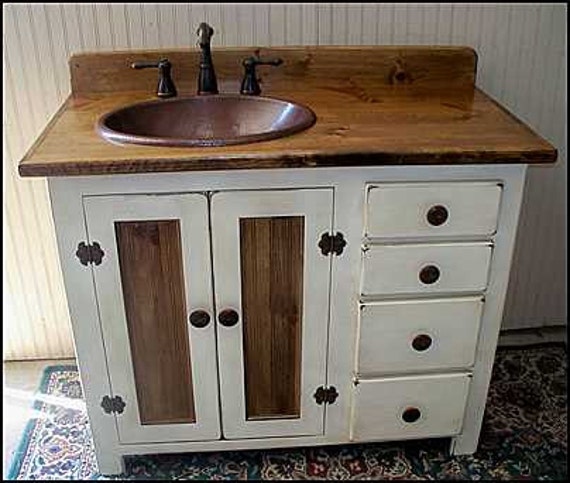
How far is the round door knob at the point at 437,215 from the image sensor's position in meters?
1.30

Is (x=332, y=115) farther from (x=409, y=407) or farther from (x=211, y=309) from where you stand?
(x=409, y=407)

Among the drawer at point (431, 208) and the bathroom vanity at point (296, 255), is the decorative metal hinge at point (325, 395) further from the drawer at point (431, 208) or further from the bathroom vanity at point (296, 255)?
the drawer at point (431, 208)

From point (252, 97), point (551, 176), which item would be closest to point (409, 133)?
point (252, 97)

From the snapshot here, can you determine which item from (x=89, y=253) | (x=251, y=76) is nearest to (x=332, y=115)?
(x=251, y=76)

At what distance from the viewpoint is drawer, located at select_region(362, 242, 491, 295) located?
1336 mm

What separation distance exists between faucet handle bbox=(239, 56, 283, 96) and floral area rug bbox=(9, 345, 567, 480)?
0.91 m

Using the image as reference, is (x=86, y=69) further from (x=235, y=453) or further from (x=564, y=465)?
(x=564, y=465)

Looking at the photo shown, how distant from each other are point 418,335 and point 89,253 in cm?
73

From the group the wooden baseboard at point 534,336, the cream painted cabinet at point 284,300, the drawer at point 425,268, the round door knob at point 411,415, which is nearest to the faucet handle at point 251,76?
the cream painted cabinet at point 284,300

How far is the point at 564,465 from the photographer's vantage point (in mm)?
1621

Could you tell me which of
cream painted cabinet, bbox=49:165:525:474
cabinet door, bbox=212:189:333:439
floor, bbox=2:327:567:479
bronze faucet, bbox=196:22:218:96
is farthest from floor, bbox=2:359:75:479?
bronze faucet, bbox=196:22:218:96

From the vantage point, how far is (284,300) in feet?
4.54

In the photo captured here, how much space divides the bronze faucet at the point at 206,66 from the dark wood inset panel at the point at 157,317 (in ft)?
1.42

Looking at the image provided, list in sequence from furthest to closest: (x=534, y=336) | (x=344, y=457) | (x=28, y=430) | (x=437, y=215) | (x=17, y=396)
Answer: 1. (x=534, y=336)
2. (x=17, y=396)
3. (x=28, y=430)
4. (x=344, y=457)
5. (x=437, y=215)
